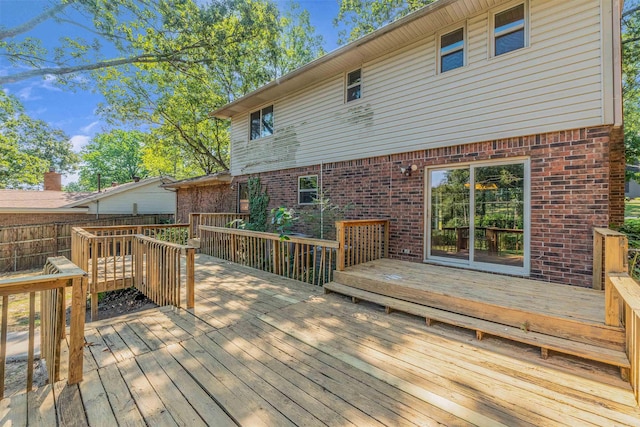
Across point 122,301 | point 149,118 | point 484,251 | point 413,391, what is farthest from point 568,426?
point 149,118

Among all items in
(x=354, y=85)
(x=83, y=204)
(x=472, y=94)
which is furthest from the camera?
(x=83, y=204)

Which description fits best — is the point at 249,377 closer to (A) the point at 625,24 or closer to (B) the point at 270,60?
(B) the point at 270,60

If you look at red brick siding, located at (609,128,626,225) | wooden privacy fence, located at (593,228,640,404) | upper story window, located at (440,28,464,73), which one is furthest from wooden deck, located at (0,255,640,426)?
red brick siding, located at (609,128,626,225)

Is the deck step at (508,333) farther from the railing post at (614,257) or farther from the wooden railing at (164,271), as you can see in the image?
the wooden railing at (164,271)

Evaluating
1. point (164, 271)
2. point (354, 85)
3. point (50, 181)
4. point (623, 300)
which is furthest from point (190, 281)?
point (50, 181)

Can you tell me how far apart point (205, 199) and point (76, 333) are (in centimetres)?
1067

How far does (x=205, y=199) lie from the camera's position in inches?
492

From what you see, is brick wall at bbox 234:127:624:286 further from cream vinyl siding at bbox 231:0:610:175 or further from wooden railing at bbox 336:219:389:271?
wooden railing at bbox 336:219:389:271

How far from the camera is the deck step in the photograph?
2.54 m

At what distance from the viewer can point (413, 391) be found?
2.24m

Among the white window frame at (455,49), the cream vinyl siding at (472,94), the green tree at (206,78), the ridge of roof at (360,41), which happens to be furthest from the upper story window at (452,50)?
the green tree at (206,78)

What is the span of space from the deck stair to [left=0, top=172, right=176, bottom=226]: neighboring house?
48.0 ft

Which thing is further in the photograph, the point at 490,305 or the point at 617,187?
the point at 617,187

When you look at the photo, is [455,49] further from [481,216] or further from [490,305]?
[490,305]
